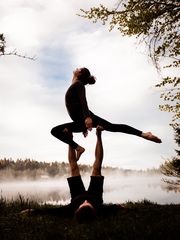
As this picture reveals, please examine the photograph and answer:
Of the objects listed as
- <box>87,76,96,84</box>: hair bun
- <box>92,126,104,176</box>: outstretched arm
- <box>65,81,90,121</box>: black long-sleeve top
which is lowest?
<box>92,126,104,176</box>: outstretched arm

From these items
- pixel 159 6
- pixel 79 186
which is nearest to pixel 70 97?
pixel 79 186

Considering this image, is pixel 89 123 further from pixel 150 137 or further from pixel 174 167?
pixel 174 167

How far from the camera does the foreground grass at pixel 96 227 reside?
15.6 ft

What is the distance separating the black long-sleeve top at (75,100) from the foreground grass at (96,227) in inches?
72.9

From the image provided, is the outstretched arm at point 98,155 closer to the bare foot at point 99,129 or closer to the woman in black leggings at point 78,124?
the bare foot at point 99,129

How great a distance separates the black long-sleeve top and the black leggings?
5.4 inches

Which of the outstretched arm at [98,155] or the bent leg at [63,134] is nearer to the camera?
the bent leg at [63,134]

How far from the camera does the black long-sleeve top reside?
274 inches

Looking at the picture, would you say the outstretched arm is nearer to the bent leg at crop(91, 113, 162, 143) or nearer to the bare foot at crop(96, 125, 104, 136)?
the bare foot at crop(96, 125, 104, 136)

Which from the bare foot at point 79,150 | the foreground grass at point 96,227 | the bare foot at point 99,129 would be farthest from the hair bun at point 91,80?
the foreground grass at point 96,227

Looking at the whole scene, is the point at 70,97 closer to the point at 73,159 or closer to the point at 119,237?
the point at 73,159

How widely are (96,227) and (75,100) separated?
2553mm

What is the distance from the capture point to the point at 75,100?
7.00 m

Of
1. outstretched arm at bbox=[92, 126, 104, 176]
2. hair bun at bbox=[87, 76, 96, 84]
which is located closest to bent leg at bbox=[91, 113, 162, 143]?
outstretched arm at bbox=[92, 126, 104, 176]
